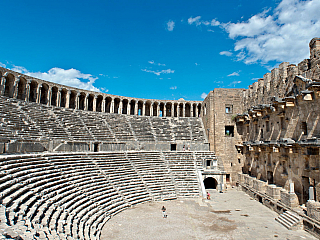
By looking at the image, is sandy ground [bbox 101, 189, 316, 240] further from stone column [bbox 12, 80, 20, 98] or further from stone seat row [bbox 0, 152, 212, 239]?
stone column [bbox 12, 80, 20, 98]

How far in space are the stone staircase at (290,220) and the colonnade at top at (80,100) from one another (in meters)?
27.7

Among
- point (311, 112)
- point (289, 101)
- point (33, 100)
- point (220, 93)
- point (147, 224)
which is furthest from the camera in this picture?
point (33, 100)

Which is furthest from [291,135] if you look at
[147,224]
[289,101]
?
[147,224]

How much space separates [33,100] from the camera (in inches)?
1293

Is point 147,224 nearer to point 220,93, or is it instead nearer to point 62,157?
point 62,157

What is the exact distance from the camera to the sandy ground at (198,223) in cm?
1316

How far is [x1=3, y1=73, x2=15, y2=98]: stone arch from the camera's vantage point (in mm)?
29317

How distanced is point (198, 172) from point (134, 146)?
8.38 metres

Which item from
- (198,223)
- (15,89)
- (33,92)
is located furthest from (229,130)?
(15,89)

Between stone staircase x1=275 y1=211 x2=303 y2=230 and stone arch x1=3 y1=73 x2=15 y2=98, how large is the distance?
106ft

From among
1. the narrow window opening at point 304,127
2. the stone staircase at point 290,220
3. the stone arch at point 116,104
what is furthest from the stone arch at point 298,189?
the stone arch at point 116,104

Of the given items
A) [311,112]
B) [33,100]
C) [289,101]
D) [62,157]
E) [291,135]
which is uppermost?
[33,100]

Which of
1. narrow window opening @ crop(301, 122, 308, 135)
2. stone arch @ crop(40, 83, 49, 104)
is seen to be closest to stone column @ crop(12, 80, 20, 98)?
stone arch @ crop(40, 83, 49, 104)

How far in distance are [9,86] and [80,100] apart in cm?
1232
